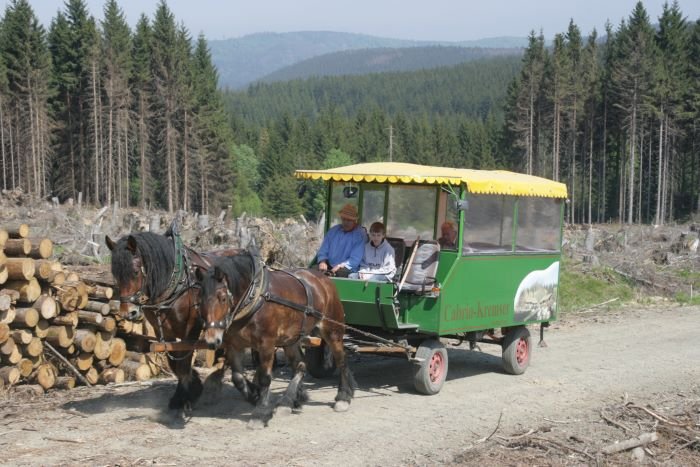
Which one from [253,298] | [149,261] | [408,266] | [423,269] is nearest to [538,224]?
[423,269]

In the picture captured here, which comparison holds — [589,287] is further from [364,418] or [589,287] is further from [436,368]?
[364,418]

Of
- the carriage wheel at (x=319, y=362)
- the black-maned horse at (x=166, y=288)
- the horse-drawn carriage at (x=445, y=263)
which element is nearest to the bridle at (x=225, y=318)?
the black-maned horse at (x=166, y=288)

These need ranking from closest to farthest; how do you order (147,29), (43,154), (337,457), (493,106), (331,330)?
1. (337,457)
2. (331,330)
3. (43,154)
4. (147,29)
5. (493,106)

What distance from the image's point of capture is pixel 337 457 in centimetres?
774

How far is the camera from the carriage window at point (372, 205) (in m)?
11.4

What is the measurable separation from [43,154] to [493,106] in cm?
12469

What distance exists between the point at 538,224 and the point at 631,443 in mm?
4162

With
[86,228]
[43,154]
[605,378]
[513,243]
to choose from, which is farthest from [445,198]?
[43,154]

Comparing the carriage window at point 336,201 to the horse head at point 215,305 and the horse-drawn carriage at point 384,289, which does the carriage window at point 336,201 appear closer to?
the horse-drawn carriage at point 384,289

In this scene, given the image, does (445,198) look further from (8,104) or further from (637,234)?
(8,104)

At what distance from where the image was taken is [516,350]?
12.0m

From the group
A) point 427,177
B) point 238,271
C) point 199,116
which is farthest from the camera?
point 199,116

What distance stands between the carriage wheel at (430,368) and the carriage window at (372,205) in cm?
179

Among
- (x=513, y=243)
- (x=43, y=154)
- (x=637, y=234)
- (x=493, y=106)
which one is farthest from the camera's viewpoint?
(x=493, y=106)
